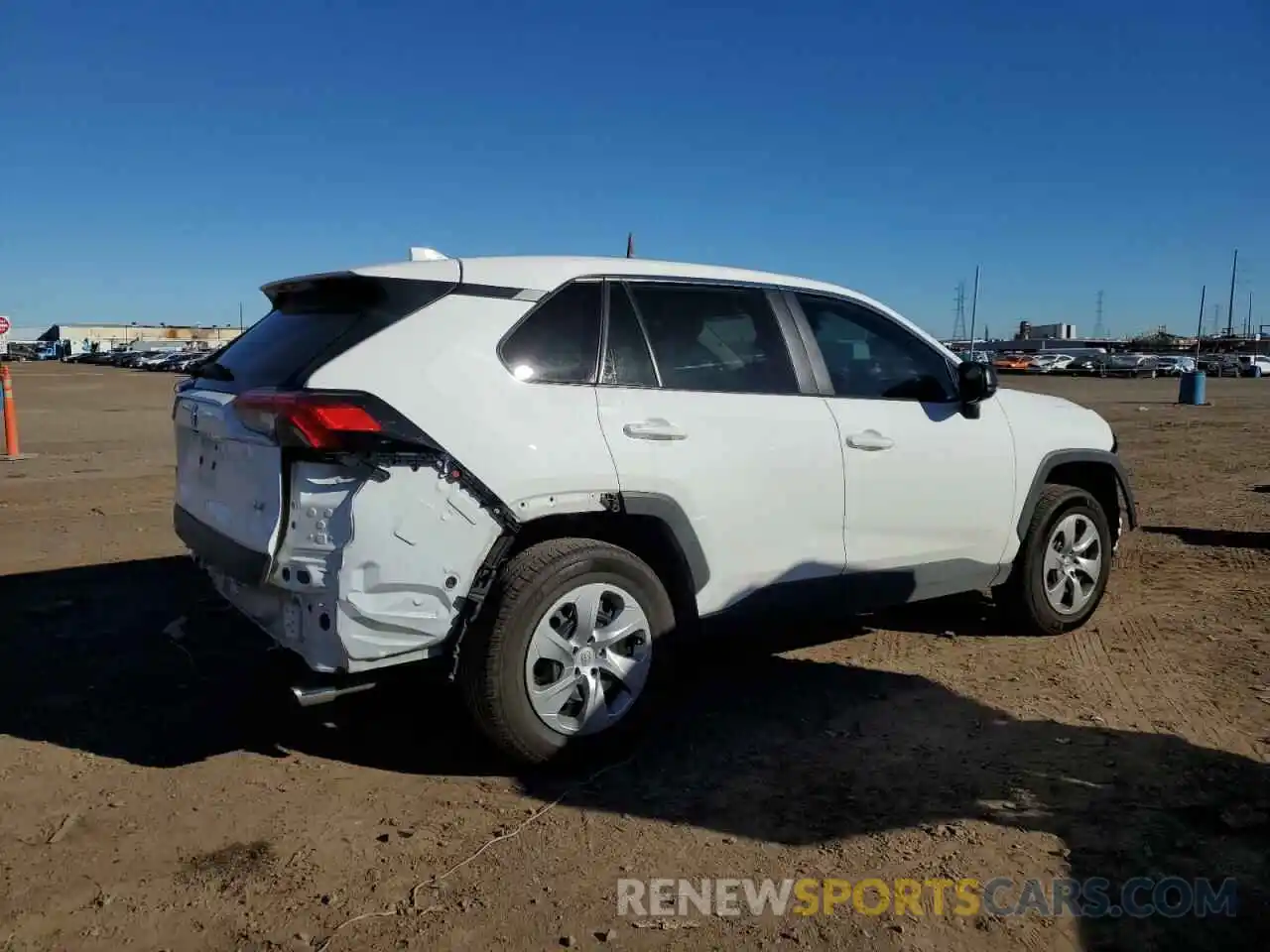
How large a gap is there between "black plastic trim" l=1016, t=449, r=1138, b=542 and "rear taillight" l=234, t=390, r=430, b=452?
3.15 metres

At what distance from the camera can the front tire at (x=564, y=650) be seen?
326 centimetres

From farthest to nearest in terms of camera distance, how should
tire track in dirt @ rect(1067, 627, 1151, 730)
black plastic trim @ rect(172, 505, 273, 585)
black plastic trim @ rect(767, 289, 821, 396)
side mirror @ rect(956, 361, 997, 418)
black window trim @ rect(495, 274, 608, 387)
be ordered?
side mirror @ rect(956, 361, 997, 418), black plastic trim @ rect(767, 289, 821, 396), tire track in dirt @ rect(1067, 627, 1151, 730), black window trim @ rect(495, 274, 608, 387), black plastic trim @ rect(172, 505, 273, 585)

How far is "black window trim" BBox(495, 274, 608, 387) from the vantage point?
3.41 m

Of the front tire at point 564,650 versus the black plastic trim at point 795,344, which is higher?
the black plastic trim at point 795,344

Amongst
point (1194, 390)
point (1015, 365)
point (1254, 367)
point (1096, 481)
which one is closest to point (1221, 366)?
point (1254, 367)

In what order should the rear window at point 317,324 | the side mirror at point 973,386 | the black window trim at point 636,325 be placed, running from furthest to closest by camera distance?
the side mirror at point 973,386 < the black window trim at point 636,325 < the rear window at point 317,324

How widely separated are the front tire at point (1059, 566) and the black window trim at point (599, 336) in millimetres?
2553

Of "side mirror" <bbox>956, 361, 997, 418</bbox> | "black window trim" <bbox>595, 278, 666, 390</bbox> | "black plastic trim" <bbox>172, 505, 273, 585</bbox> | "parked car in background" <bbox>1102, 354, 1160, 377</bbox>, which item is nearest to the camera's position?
"black plastic trim" <bbox>172, 505, 273, 585</bbox>

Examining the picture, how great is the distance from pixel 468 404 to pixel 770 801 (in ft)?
5.45

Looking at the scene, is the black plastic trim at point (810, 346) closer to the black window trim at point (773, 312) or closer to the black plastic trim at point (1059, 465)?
the black window trim at point (773, 312)

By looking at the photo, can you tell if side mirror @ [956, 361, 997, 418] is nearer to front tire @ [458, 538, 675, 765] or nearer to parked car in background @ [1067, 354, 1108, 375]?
front tire @ [458, 538, 675, 765]

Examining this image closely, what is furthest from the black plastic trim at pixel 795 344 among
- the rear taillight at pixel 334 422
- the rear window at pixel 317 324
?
the rear taillight at pixel 334 422

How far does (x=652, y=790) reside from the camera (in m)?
3.41

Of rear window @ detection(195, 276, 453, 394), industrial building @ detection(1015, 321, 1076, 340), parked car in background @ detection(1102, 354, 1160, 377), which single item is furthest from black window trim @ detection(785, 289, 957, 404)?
industrial building @ detection(1015, 321, 1076, 340)
